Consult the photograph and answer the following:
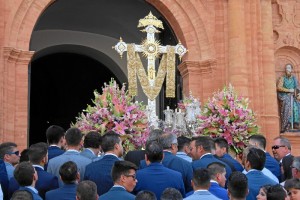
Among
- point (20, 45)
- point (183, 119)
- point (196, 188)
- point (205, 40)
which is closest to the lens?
point (196, 188)

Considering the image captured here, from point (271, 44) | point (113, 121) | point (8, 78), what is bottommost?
point (113, 121)

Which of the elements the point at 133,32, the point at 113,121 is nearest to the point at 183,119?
the point at 113,121

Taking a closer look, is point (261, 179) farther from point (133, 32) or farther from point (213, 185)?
point (133, 32)

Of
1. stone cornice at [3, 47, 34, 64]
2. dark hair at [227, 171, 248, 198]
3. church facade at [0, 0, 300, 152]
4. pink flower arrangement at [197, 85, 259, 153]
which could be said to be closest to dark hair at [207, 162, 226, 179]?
dark hair at [227, 171, 248, 198]

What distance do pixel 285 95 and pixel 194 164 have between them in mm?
10301

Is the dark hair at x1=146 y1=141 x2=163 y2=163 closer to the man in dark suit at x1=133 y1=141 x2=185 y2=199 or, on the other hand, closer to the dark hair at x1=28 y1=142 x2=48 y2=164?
the man in dark suit at x1=133 y1=141 x2=185 y2=199

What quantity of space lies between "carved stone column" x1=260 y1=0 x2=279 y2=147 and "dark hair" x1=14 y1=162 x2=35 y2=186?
36.4 feet

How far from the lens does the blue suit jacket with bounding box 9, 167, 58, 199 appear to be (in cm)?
668

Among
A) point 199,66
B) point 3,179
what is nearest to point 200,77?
point 199,66

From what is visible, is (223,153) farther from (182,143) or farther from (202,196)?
(202,196)

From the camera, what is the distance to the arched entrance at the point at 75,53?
20406mm

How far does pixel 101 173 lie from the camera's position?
6.91 metres

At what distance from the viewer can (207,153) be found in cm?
757

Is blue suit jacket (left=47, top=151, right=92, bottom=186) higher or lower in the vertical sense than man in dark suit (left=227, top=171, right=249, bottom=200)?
higher
